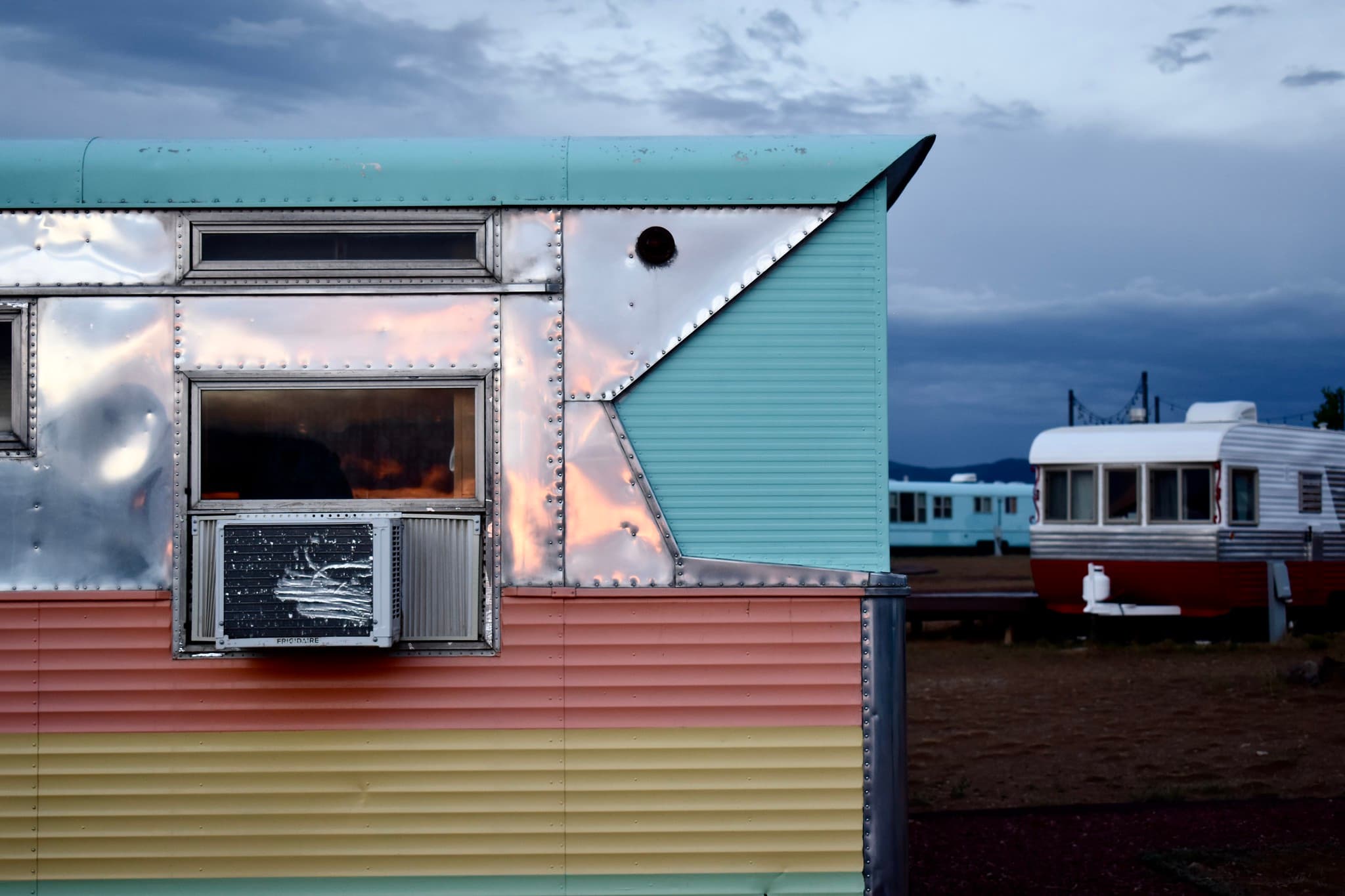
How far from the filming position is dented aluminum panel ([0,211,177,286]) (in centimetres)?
422

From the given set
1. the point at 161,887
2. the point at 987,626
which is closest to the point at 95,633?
the point at 161,887

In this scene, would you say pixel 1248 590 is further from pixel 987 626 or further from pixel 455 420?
pixel 455 420

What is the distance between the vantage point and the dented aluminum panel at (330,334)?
4.17 metres

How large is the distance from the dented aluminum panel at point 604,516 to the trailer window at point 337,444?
1.14 ft

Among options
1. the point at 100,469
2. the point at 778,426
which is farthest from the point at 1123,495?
the point at 100,469

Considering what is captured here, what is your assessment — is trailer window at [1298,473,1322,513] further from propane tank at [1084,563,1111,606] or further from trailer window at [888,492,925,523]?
trailer window at [888,492,925,523]

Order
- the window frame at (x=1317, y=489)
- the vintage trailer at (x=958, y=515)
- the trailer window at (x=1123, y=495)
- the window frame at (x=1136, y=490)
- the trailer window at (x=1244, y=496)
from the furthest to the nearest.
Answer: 1. the vintage trailer at (x=958, y=515)
2. the window frame at (x=1317, y=489)
3. the trailer window at (x=1123, y=495)
4. the window frame at (x=1136, y=490)
5. the trailer window at (x=1244, y=496)

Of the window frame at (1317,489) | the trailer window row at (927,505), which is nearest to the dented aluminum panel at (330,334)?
the window frame at (1317,489)

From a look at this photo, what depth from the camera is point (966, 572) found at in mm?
30594

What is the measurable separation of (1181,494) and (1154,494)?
327 millimetres

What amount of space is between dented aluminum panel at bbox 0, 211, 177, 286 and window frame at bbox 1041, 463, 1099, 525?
45.0ft

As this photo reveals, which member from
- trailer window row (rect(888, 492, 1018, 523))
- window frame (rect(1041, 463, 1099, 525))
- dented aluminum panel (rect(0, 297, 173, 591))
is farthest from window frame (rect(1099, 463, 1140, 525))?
trailer window row (rect(888, 492, 1018, 523))

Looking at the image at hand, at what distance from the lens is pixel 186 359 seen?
4.19m

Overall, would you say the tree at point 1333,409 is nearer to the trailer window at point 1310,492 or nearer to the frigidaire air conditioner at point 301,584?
the trailer window at point 1310,492
